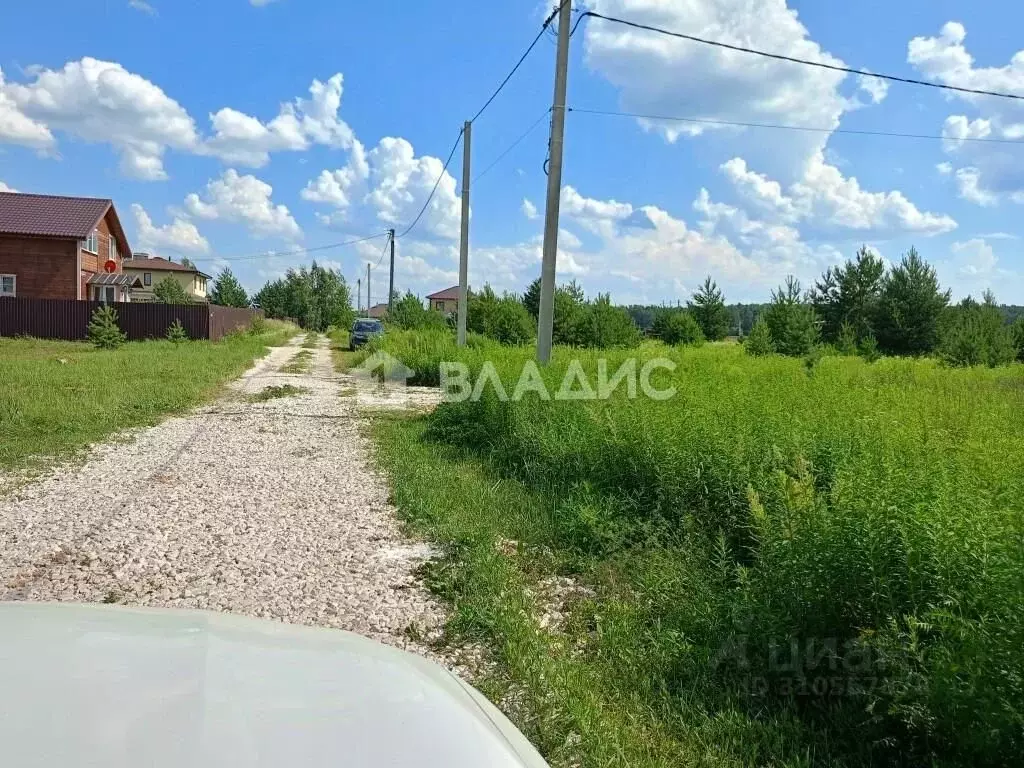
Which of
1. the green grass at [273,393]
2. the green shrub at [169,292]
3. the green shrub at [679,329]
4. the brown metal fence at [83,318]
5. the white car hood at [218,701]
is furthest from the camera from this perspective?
the green shrub at [169,292]

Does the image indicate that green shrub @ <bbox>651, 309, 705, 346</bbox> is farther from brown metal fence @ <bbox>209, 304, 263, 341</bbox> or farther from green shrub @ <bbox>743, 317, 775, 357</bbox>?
brown metal fence @ <bbox>209, 304, 263, 341</bbox>

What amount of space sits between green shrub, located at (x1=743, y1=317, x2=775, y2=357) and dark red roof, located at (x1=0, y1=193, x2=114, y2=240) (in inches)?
1124

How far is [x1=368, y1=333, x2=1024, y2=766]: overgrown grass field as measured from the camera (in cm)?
274

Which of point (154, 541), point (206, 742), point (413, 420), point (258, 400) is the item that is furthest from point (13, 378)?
point (206, 742)

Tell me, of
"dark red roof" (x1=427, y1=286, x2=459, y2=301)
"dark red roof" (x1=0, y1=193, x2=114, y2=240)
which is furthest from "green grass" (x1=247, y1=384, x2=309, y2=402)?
"dark red roof" (x1=427, y1=286, x2=459, y2=301)

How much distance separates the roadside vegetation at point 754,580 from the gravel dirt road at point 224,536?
395 mm

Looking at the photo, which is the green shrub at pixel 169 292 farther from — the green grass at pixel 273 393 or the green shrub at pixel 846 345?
the green shrub at pixel 846 345

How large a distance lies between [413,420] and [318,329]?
208ft

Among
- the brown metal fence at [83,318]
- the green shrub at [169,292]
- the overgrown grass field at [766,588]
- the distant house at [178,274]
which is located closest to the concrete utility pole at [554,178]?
the overgrown grass field at [766,588]

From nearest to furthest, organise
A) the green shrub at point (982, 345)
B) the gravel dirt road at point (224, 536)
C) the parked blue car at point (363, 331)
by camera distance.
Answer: the gravel dirt road at point (224, 536) → the green shrub at point (982, 345) → the parked blue car at point (363, 331)

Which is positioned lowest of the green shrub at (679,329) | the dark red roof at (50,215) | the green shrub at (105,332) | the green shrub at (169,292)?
the green shrub at (105,332)

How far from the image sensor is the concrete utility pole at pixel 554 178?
11.0 meters

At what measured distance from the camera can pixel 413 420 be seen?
11.9m

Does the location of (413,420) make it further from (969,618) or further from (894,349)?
(894,349)
